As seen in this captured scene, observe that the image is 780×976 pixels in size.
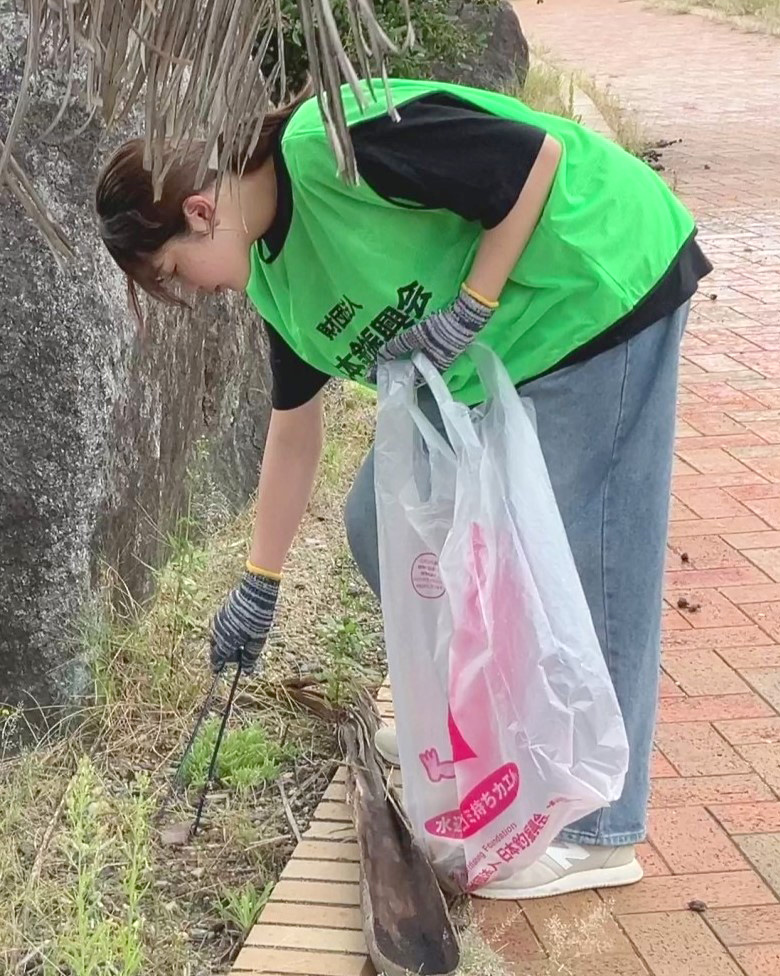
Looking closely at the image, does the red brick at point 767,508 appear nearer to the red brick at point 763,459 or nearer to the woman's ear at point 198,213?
the red brick at point 763,459

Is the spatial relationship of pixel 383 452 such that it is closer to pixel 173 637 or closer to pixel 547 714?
pixel 547 714

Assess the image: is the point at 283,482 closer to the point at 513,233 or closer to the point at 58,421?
the point at 58,421

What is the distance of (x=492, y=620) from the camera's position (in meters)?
2.38

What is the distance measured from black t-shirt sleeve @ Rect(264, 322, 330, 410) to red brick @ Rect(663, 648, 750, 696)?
1.36m

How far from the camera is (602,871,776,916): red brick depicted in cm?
271

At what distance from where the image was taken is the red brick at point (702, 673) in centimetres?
349

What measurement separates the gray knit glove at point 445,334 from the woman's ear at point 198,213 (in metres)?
0.38

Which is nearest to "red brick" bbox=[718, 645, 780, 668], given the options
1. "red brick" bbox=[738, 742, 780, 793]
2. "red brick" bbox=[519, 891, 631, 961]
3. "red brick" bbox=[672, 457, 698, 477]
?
"red brick" bbox=[738, 742, 780, 793]

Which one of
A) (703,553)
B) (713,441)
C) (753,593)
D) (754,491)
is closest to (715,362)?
(713,441)

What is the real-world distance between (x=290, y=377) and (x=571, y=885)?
110 centimetres

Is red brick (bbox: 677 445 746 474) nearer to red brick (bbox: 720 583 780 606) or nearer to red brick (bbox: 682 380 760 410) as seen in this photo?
red brick (bbox: 682 380 760 410)

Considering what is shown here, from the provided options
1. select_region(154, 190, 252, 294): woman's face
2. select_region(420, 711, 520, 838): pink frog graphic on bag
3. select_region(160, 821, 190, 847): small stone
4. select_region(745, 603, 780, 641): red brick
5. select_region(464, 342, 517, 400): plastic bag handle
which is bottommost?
select_region(745, 603, 780, 641): red brick

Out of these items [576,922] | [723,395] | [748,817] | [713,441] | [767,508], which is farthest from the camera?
[723,395]

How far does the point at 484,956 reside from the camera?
2557 millimetres
